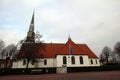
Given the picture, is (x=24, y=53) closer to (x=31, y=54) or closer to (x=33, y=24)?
(x=31, y=54)

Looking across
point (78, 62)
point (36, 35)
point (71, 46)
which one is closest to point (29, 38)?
point (36, 35)

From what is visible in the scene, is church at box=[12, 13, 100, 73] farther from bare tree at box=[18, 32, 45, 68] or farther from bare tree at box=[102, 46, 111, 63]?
bare tree at box=[102, 46, 111, 63]

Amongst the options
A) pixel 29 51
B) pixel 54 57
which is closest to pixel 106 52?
pixel 54 57

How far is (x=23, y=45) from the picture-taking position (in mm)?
38281

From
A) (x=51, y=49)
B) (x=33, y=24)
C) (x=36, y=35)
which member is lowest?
(x=51, y=49)

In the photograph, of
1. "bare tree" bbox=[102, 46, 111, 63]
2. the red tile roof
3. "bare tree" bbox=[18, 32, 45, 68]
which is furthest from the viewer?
"bare tree" bbox=[102, 46, 111, 63]

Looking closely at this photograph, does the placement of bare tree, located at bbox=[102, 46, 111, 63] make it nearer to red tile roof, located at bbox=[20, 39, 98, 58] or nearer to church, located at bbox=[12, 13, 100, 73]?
red tile roof, located at bbox=[20, 39, 98, 58]

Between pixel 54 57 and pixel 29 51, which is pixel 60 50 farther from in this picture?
pixel 29 51

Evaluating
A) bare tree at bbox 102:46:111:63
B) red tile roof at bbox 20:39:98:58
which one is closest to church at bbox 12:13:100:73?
red tile roof at bbox 20:39:98:58

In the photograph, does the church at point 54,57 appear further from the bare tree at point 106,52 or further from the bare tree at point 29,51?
the bare tree at point 106,52

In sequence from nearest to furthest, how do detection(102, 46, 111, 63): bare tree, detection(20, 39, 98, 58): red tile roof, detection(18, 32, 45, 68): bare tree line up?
1. detection(18, 32, 45, 68): bare tree
2. detection(20, 39, 98, 58): red tile roof
3. detection(102, 46, 111, 63): bare tree

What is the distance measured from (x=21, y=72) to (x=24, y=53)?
6513 mm

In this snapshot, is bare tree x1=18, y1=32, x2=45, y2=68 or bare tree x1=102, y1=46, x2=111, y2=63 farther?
bare tree x1=102, y1=46, x2=111, y2=63

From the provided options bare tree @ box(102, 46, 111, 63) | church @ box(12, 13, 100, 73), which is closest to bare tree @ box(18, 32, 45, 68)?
church @ box(12, 13, 100, 73)
